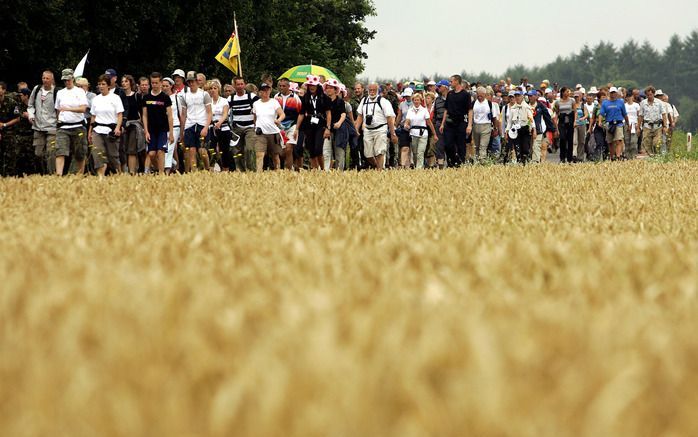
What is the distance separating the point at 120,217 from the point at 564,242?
287 centimetres

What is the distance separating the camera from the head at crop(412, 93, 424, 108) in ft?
71.1

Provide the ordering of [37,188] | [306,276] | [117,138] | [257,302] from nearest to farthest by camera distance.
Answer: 1. [257,302]
2. [306,276]
3. [37,188]
4. [117,138]

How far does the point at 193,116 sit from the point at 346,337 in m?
17.5

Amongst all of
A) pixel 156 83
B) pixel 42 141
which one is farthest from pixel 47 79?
pixel 156 83

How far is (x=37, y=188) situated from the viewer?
9586mm

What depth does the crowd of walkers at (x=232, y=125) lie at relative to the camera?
56.3 feet

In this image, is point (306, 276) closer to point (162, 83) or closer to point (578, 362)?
point (578, 362)

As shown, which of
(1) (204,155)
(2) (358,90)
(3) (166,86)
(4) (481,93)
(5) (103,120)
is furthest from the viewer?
(2) (358,90)

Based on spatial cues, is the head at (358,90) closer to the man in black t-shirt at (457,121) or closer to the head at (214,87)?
the man in black t-shirt at (457,121)

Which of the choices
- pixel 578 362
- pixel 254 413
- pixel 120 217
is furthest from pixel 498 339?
pixel 120 217

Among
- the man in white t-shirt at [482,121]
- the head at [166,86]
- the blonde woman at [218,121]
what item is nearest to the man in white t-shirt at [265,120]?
the blonde woman at [218,121]

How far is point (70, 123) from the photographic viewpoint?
16.7m

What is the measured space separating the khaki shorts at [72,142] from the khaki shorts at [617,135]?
15651 mm

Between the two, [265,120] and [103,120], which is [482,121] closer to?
[265,120]
